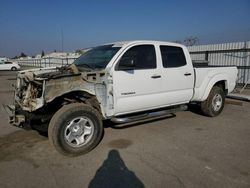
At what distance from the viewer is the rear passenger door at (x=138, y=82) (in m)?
4.61

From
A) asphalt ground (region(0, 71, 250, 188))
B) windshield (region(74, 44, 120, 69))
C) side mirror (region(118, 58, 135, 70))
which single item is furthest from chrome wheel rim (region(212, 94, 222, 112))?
windshield (region(74, 44, 120, 69))

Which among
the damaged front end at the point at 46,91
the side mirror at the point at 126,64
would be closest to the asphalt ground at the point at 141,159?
the damaged front end at the point at 46,91

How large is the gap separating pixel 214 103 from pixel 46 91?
15.5 ft

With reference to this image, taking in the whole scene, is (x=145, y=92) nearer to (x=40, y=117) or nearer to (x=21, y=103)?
(x=40, y=117)

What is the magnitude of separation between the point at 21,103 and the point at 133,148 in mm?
2280

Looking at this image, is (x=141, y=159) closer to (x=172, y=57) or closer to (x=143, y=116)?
(x=143, y=116)

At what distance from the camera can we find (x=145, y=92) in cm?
502

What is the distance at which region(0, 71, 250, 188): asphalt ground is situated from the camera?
11.1 feet

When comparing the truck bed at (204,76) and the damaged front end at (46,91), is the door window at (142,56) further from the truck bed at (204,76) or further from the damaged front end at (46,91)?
the truck bed at (204,76)

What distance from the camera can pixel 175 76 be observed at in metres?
5.50

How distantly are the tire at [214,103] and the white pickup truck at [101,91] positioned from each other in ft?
2.68

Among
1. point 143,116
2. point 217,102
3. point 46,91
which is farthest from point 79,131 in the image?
point 217,102

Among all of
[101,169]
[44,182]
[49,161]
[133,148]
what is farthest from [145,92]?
[44,182]

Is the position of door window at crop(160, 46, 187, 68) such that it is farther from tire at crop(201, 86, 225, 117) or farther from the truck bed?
tire at crop(201, 86, 225, 117)
